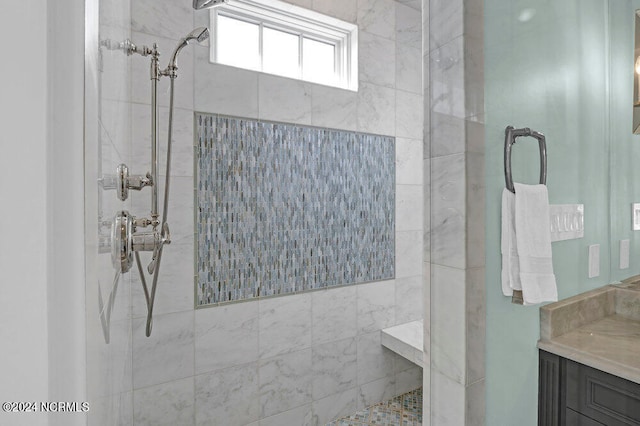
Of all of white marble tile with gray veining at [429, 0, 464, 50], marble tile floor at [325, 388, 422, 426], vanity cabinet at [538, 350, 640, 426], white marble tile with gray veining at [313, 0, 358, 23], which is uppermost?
white marble tile with gray veining at [313, 0, 358, 23]

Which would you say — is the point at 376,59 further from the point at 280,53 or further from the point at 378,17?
the point at 280,53

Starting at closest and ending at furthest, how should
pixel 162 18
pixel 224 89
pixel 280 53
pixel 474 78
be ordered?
pixel 474 78 → pixel 162 18 → pixel 224 89 → pixel 280 53

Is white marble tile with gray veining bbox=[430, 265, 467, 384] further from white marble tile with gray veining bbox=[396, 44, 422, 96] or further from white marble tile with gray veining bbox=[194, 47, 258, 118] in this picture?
white marble tile with gray veining bbox=[396, 44, 422, 96]

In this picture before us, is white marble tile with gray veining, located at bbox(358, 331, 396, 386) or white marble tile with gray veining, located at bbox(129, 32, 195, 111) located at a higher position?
white marble tile with gray veining, located at bbox(129, 32, 195, 111)

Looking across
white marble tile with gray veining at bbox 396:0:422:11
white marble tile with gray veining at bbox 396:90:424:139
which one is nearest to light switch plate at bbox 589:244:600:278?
white marble tile with gray veining at bbox 396:90:424:139

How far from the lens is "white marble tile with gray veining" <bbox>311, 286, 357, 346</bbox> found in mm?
2094

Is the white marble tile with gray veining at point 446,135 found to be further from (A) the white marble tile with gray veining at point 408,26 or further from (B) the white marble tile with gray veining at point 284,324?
(A) the white marble tile with gray veining at point 408,26

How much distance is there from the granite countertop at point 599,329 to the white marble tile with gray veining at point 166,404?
5.28 ft

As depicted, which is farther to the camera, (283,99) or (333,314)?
(333,314)

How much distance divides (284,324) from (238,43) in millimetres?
1664

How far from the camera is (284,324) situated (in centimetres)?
199

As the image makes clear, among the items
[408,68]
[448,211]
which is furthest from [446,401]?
[408,68]

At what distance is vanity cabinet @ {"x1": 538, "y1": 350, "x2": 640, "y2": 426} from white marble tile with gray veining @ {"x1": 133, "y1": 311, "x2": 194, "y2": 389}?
5.02 feet

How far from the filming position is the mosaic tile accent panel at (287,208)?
5.85ft
